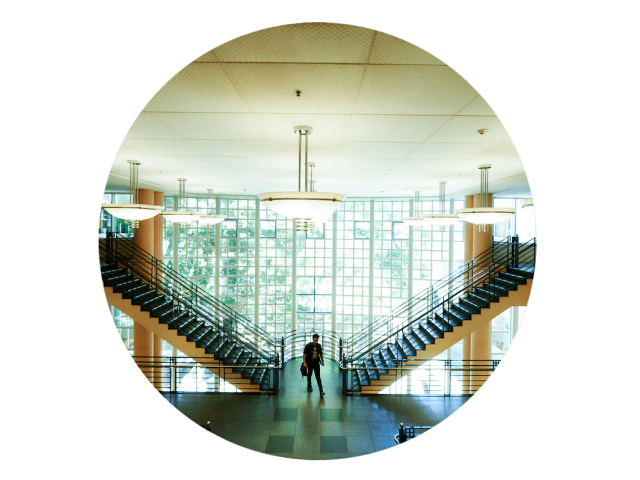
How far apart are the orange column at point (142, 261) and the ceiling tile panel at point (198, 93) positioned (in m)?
7.43

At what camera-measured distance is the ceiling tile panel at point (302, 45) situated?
76.0 inches

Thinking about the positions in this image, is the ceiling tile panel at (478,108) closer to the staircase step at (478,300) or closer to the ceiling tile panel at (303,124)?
the ceiling tile panel at (303,124)

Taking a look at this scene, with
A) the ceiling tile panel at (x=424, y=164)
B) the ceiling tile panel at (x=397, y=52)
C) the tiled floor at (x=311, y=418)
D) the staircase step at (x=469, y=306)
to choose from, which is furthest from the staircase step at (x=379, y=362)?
the ceiling tile panel at (x=397, y=52)

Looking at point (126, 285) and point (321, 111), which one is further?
point (126, 285)

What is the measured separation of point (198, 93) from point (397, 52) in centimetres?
162

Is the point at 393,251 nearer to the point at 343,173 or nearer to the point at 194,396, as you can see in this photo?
the point at 343,173

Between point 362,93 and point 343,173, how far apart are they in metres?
4.25

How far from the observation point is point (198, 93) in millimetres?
2889

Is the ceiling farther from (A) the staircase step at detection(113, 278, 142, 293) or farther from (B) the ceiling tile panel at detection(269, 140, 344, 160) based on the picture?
(A) the staircase step at detection(113, 278, 142, 293)

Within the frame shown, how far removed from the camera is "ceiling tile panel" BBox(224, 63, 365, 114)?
2.42 meters

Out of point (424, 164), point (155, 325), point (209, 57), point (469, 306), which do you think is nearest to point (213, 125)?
point (209, 57)

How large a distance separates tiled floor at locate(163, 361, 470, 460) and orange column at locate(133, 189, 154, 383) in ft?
13.9

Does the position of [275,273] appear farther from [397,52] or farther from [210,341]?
[397,52]

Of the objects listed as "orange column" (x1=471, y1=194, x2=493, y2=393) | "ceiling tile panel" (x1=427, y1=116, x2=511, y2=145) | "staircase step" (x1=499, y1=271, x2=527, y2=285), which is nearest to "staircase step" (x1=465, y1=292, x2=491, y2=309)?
"staircase step" (x1=499, y1=271, x2=527, y2=285)
